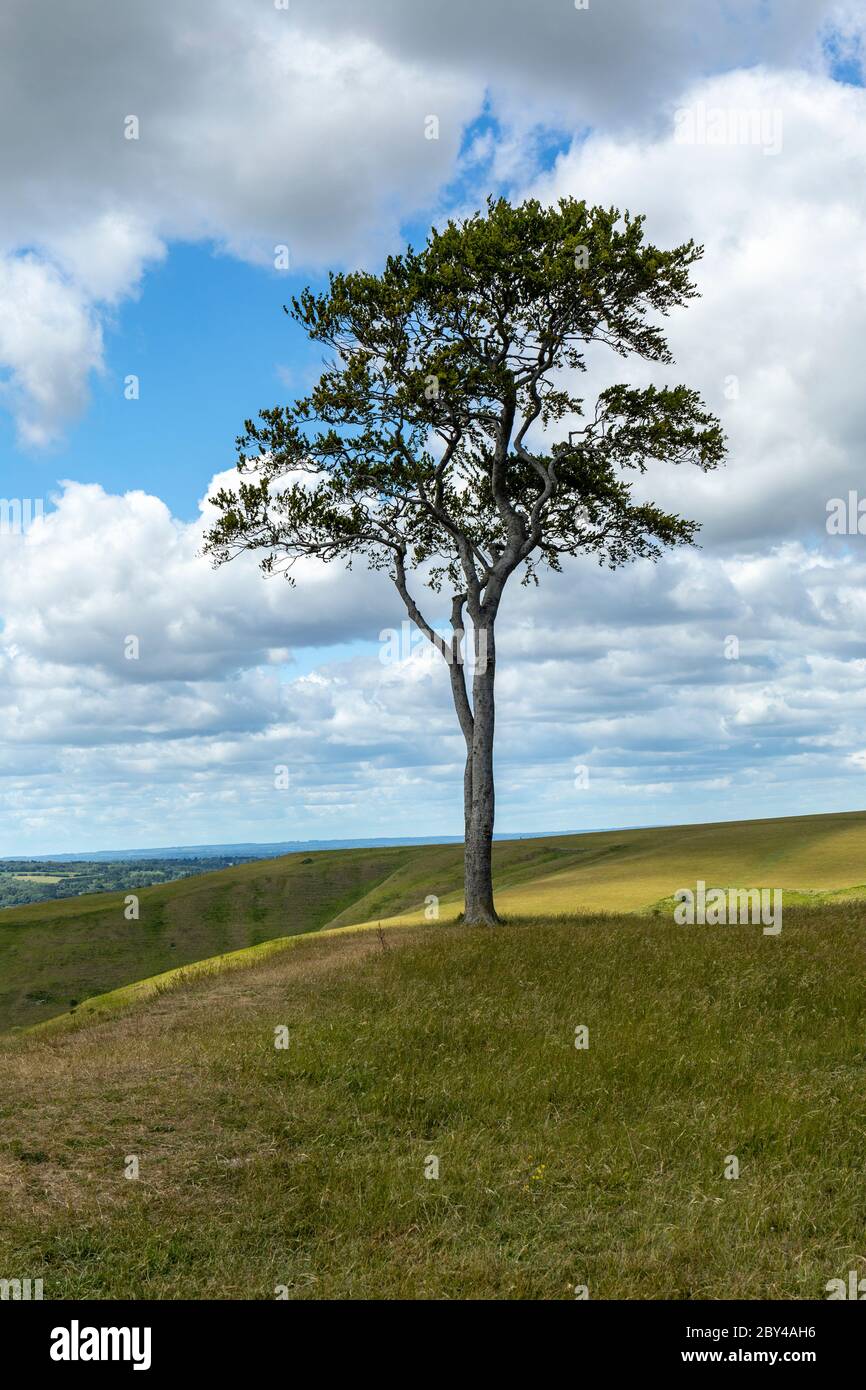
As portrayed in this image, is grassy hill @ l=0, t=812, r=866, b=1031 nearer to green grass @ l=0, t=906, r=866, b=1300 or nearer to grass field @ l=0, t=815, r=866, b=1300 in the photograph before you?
grass field @ l=0, t=815, r=866, b=1300

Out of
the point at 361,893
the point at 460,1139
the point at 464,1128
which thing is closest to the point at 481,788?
the point at 464,1128

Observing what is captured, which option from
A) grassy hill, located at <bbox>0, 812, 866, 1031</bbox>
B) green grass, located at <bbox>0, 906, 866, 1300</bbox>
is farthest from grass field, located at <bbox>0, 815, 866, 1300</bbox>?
grassy hill, located at <bbox>0, 812, 866, 1031</bbox>

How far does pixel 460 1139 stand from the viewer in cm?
1131

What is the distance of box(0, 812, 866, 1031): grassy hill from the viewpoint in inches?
2084

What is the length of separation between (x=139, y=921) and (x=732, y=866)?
69521 millimetres

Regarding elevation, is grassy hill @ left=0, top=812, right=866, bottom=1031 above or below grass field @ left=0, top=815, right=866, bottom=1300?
below

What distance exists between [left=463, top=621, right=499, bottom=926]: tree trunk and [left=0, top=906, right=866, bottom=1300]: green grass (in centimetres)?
922

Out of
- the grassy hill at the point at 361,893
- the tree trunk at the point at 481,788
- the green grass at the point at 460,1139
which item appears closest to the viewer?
the green grass at the point at 460,1139

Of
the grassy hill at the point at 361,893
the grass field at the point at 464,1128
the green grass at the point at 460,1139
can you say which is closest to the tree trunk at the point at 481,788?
the grass field at the point at 464,1128

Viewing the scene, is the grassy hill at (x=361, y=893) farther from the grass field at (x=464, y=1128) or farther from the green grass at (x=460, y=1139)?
the green grass at (x=460, y=1139)

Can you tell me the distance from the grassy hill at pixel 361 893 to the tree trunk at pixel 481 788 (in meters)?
6.69

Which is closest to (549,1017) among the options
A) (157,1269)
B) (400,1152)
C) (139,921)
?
(400,1152)

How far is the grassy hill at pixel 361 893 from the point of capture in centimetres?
5294
